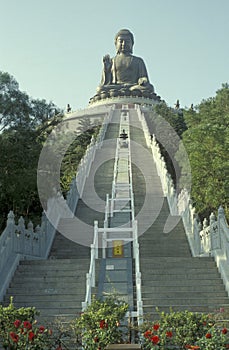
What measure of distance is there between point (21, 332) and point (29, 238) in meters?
5.85

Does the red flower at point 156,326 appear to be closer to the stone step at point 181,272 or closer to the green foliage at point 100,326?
the green foliage at point 100,326

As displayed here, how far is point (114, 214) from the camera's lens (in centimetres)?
1561

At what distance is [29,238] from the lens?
40.4 ft

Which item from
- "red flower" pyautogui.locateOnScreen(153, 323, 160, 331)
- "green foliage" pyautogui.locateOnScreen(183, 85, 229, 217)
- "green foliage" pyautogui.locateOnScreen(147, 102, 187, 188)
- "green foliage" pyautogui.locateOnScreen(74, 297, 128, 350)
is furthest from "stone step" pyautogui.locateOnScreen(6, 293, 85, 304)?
"green foliage" pyautogui.locateOnScreen(147, 102, 187, 188)

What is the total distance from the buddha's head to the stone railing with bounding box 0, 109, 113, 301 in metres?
36.4

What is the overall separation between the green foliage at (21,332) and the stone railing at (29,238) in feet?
10.1

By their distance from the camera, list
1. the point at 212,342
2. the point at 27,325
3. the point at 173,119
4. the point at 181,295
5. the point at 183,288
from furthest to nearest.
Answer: the point at 173,119
the point at 183,288
the point at 181,295
the point at 27,325
the point at 212,342

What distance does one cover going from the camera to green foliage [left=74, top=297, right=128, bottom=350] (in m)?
6.48

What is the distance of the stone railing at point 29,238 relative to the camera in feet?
35.0

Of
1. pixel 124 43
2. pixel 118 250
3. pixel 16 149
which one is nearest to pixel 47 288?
pixel 118 250

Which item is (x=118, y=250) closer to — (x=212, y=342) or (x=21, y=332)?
(x=21, y=332)

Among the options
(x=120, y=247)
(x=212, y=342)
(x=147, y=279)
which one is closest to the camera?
(x=212, y=342)

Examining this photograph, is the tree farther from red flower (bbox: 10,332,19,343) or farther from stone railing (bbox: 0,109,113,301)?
red flower (bbox: 10,332,19,343)

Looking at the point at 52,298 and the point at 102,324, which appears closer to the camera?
the point at 102,324
